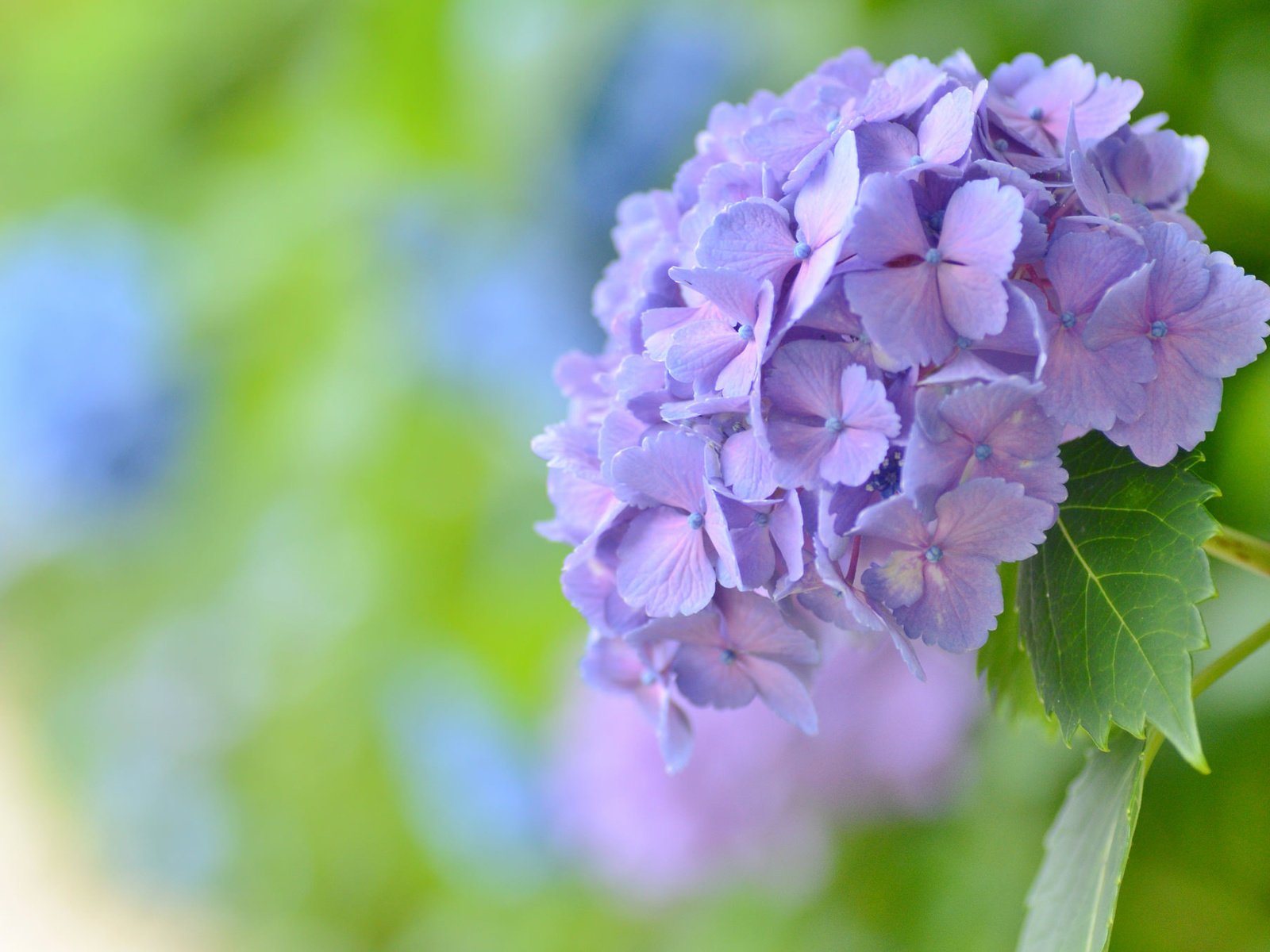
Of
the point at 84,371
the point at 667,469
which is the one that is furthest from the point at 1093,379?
the point at 84,371

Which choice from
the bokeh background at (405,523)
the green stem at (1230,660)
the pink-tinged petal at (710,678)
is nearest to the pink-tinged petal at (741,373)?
the pink-tinged petal at (710,678)

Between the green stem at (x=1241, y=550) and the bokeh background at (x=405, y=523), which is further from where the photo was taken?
the bokeh background at (x=405, y=523)

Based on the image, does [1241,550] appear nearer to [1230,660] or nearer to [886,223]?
[1230,660]

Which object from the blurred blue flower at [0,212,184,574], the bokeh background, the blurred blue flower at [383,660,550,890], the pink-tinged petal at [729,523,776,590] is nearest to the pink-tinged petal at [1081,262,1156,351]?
the pink-tinged petal at [729,523,776,590]

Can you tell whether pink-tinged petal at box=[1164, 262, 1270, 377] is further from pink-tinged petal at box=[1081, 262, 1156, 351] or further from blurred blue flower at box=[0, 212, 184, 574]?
blurred blue flower at box=[0, 212, 184, 574]

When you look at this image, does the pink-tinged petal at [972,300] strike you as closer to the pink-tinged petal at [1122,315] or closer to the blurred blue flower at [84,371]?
the pink-tinged petal at [1122,315]

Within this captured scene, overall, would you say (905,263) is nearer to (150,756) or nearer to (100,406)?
(100,406)
